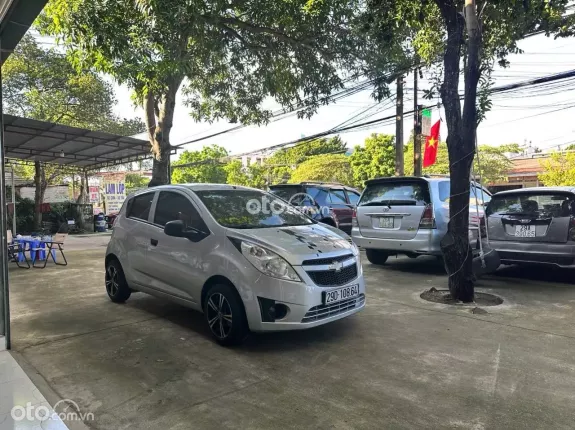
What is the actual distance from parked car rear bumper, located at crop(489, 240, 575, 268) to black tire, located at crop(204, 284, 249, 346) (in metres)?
4.52

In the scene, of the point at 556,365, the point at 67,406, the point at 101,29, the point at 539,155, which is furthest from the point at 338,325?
the point at 539,155

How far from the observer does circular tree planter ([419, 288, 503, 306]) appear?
5.31 m

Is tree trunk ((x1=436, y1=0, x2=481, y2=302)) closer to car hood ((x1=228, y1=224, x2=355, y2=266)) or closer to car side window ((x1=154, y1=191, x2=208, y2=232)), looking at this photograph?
car hood ((x1=228, y1=224, x2=355, y2=266))

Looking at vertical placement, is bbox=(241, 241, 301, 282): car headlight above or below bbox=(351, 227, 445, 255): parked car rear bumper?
above

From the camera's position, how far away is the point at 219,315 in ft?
12.7

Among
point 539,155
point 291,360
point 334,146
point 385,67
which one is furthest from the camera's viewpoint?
point 334,146

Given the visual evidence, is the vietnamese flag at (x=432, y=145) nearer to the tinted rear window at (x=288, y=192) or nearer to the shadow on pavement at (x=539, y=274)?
the tinted rear window at (x=288, y=192)

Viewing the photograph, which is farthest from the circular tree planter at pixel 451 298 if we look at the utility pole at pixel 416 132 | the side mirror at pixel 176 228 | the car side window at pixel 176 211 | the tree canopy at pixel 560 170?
the tree canopy at pixel 560 170

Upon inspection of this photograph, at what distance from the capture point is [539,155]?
1276 inches

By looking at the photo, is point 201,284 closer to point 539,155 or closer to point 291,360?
point 291,360

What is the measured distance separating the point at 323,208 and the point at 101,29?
607 centimetres

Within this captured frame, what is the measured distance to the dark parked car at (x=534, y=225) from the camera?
18.8ft

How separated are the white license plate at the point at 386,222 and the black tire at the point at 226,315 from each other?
13.1ft

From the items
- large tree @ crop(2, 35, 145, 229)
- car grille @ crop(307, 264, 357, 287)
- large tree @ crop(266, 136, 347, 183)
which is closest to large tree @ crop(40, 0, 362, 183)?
car grille @ crop(307, 264, 357, 287)
